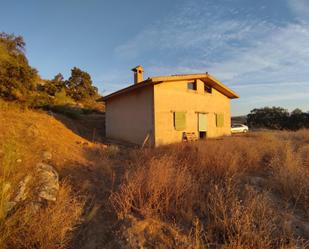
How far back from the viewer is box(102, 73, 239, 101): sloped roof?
11396 mm

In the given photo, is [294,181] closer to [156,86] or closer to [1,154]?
[1,154]

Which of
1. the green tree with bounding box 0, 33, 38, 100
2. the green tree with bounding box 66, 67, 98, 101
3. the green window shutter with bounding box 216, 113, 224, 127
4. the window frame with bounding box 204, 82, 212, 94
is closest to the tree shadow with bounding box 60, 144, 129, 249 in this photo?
the green tree with bounding box 0, 33, 38, 100

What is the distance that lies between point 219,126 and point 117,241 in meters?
13.7

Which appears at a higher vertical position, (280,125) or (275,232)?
(280,125)

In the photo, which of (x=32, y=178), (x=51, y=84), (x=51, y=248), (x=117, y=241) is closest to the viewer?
(x=51, y=248)

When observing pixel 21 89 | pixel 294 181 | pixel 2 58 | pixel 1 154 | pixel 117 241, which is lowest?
pixel 117 241

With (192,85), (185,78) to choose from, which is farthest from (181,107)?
(192,85)

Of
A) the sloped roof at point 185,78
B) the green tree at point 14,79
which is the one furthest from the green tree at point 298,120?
the green tree at point 14,79

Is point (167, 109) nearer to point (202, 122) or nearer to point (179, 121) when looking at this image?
point (179, 121)

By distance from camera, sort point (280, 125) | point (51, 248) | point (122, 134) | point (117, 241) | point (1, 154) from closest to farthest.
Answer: point (51, 248) < point (117, 241) < point (1, 154) < point (122, 134) < point (280, 125)

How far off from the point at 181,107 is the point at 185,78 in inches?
68.1

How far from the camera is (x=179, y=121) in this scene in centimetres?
1270

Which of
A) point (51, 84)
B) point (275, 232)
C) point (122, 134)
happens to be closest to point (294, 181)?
point (275, 232)

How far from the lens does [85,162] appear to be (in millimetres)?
6848
